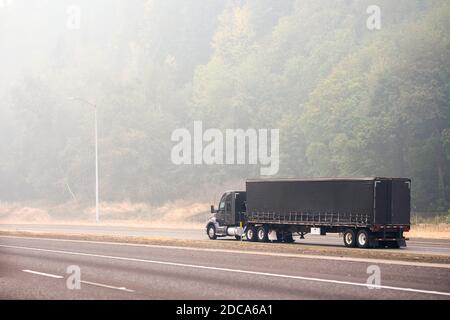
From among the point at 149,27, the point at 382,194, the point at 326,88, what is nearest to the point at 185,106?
the point at 326,88

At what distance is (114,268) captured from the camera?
2081 centimetres

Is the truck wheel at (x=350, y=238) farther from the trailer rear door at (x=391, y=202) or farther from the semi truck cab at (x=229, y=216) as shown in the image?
the semi truck cab at (x=229, y=216)

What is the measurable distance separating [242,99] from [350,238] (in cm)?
6048

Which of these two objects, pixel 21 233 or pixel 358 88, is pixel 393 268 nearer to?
pixel 21 233

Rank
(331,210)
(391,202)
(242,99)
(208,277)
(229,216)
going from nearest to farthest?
(208,277), (391,202), (331,210), (229,216), (242,99)

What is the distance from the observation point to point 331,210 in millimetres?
30547

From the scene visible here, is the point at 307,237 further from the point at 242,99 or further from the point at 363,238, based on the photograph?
the point at 242,99

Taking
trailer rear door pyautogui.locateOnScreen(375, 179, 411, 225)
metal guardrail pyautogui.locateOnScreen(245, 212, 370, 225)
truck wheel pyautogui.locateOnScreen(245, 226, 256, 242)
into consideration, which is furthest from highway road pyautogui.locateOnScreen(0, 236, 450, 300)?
truck wheel pyautogui.locateOnScreen(245, 226, 256, 242)

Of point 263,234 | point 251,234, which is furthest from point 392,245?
point 251,234

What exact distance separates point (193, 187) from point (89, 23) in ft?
275

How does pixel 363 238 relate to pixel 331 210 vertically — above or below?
below

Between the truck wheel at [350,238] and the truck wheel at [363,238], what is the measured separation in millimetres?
182

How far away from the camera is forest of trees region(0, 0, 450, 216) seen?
6600cm

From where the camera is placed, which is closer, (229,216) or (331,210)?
(331,210)
